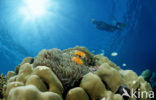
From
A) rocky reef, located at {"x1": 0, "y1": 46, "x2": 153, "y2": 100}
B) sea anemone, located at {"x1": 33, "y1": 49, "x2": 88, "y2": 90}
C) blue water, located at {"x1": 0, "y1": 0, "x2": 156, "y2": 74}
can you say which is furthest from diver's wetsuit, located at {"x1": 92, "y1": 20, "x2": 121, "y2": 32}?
sea anemone, located at {"x1": 33, "y1": 49, "x2": 88, "y2": 90}

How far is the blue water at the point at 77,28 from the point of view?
23478mm

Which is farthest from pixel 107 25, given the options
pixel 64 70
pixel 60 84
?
pixel 60 84

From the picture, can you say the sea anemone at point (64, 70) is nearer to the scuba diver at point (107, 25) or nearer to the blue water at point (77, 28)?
the blue water at point (77, 28)

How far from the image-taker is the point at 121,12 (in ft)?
83.9

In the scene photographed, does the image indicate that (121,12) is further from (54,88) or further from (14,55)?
(14,55)

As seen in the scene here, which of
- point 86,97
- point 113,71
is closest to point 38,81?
point 86,97

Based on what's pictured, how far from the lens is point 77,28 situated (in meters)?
28.5

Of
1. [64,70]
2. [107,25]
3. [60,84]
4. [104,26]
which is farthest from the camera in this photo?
[104,26]

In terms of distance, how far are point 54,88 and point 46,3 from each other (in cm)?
2213

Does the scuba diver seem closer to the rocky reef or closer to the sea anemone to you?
the rocky reef

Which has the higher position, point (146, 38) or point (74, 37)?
point (146, 38)

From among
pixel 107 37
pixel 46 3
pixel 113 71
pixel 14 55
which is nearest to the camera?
pixel 113 71

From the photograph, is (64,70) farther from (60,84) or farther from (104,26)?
(104,26)

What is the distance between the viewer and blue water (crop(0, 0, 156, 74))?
23478 mm
